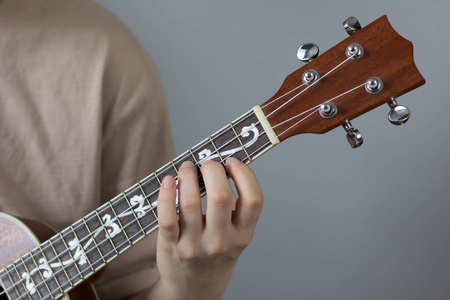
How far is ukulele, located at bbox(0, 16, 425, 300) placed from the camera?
588 millimetres

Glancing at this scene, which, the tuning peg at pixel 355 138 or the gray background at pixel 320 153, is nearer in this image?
the tuning peg at pixel 355 138

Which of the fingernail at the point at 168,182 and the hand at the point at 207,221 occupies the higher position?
the fingernail at the point at 168,182

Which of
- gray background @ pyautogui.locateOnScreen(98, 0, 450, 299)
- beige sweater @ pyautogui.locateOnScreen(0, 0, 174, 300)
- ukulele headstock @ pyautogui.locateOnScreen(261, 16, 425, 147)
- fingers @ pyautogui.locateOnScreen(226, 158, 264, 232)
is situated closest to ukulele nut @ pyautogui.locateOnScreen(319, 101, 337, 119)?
ukulele headstock @ pyautogui.locateOnScreen(261, 16, 425, 147)

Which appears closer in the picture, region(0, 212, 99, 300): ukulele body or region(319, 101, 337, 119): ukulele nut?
region(319, 101, 337, 119): ukulele nut

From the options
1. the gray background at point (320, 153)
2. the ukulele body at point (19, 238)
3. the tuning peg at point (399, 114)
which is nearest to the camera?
the tuning peg at point (399, 114)

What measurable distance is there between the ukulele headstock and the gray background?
0.49 metres

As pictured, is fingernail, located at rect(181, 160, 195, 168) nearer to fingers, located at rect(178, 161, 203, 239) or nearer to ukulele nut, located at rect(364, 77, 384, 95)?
fingers, located at rect(178, 161, 203, 239)

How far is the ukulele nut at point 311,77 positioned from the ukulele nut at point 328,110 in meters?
0.03

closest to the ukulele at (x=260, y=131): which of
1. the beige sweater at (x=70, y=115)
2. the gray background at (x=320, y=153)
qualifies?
the beige sweater at (x=70, y=115)

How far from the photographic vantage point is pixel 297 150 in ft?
3.97

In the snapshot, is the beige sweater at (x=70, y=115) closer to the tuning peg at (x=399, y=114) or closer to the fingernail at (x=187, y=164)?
the fingernail at (x=187, y=164)

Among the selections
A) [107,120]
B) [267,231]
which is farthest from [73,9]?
[267,231]

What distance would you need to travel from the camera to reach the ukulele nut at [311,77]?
620 millimetres

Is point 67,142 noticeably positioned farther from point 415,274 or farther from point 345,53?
Answer: point 415,274
